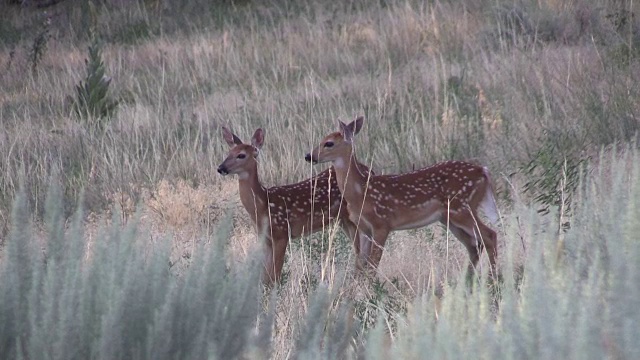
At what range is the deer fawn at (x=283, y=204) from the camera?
7344 millimetres

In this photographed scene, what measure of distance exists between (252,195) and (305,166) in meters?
2.14

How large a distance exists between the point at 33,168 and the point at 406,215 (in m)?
4.23

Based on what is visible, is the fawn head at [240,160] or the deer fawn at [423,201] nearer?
the deer fawn at [423,201]

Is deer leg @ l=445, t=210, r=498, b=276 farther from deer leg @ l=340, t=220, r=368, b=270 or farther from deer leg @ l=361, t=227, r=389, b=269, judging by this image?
deer leg @ l=340, t=220, r=368, b=270

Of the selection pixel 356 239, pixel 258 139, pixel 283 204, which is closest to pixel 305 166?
pixel 258 139

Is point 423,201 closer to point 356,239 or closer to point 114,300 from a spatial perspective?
point 356,239

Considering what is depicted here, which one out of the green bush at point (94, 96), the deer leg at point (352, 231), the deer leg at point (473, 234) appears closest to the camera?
the deer leg at point (473, 234)

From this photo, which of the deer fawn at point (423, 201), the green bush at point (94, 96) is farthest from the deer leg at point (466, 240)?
the green bush at point (94, 96)

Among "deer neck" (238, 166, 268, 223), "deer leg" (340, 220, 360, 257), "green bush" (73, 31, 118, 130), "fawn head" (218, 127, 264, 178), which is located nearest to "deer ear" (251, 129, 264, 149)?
"fawn head" (218, 127, 264, 178)

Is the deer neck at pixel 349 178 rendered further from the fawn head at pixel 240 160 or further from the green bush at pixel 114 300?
the green bush at pixel 114 300

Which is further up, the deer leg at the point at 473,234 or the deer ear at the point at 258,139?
the deer ear at the point at 258,139

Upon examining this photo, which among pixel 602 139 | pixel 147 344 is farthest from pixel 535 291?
pixel 602 139

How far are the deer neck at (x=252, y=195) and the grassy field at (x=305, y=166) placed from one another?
0.59ft

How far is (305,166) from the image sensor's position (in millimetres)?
9547
